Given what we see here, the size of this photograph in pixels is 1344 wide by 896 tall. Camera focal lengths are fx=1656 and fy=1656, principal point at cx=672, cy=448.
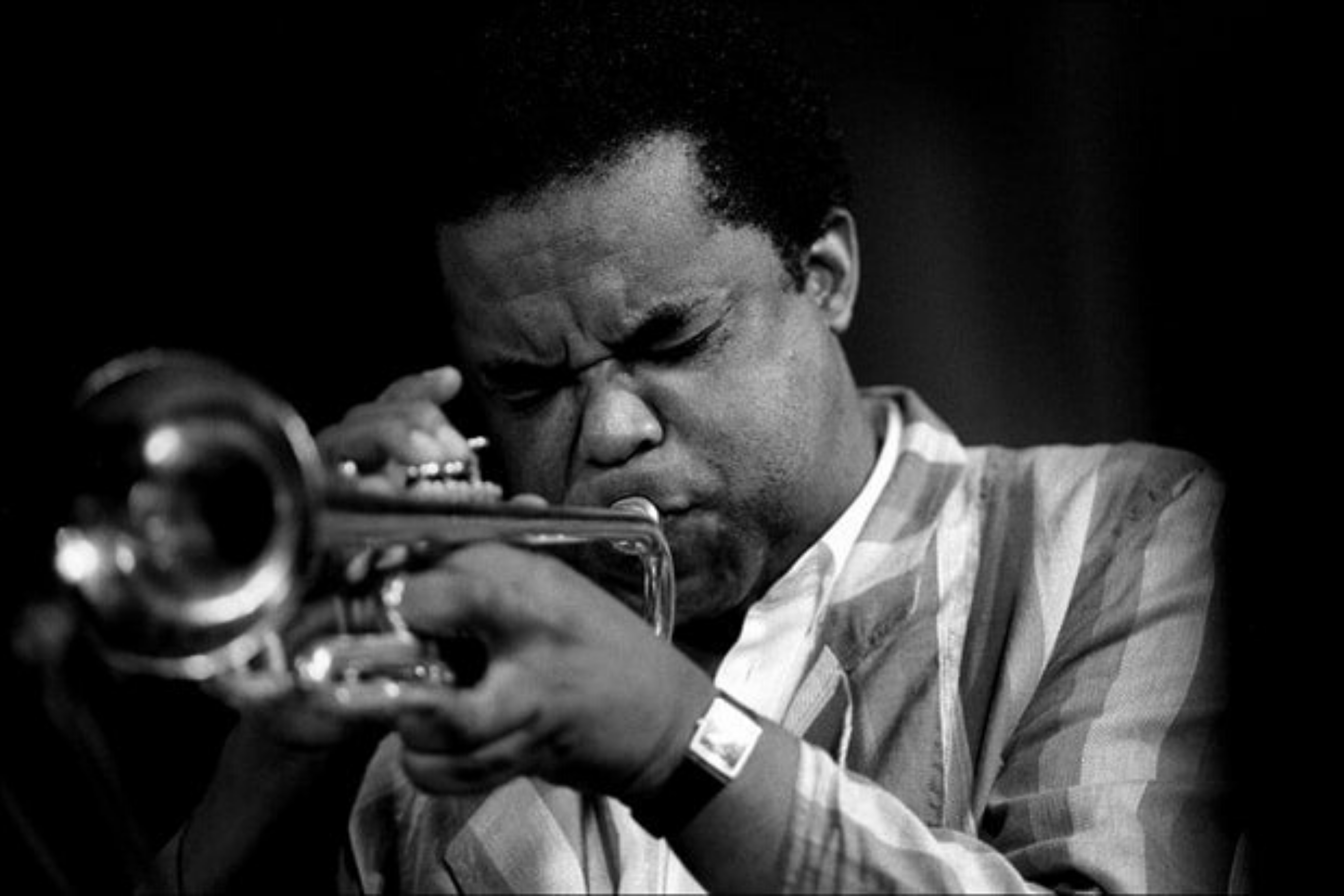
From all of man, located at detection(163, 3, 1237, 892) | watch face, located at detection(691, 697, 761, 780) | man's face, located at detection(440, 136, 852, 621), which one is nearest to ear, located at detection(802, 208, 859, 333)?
man, located at detection(163, 3, 1237, 892)

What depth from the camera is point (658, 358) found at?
2168 millimetres

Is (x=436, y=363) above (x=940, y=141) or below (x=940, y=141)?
below

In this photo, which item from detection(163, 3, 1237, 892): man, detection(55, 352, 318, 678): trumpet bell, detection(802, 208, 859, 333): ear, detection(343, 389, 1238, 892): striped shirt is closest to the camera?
detection(55, 352, 318, 678): trumpet bell

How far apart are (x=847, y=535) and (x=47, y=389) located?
46.3 inches

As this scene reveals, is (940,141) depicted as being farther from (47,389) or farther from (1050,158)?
(47,389)

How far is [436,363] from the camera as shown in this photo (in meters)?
2.83

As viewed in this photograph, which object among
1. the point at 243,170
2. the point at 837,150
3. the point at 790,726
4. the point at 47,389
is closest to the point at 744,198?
the point at 837,150

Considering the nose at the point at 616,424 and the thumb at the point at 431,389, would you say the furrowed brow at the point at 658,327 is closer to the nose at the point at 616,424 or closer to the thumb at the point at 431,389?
the nose at the point at 616,424

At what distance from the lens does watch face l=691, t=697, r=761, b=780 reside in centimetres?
159

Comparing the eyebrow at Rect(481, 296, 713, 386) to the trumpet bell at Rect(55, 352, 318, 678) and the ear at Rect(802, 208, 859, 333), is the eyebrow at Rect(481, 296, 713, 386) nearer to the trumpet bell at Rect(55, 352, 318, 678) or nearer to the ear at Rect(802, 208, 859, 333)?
the ear at Rect(802, 208, 859, 333)

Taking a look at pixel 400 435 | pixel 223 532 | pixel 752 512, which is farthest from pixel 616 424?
pixel 223 532

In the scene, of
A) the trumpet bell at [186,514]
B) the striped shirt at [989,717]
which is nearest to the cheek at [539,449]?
the striped shirt at [989,717]

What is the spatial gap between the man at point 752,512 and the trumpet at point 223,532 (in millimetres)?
217

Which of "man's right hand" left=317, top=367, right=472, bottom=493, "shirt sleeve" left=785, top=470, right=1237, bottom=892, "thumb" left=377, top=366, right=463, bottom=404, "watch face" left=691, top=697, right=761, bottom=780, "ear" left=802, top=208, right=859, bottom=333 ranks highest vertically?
"ear" left=802, top=208, right=859, bottom=333
